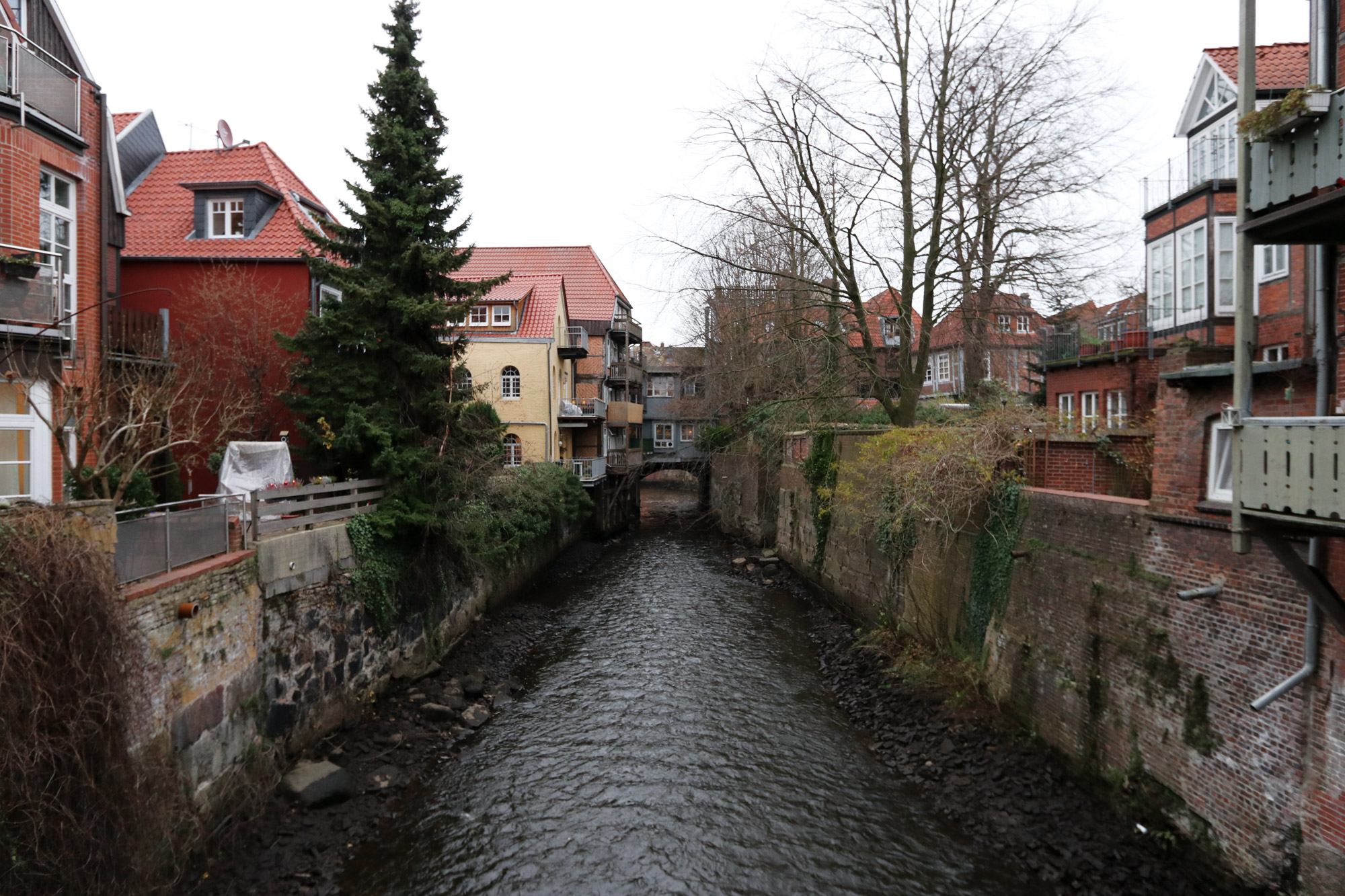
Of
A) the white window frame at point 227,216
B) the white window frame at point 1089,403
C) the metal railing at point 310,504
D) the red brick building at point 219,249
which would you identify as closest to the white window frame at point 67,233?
the red brick building at point 219,249

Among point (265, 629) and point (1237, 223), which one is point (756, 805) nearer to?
point (265, 629)

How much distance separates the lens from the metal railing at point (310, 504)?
1052 cm

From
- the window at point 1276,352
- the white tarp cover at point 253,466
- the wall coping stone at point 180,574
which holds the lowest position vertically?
the wall coping stone at point 180,574

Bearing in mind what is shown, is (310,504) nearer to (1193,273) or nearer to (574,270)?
(1193,273)

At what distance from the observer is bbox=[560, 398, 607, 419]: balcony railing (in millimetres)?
31547

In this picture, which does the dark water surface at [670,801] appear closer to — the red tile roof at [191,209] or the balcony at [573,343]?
the red tile roof at [191,209]

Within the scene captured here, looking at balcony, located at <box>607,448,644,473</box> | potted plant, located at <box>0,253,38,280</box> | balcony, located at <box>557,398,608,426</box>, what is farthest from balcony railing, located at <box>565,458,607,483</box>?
potted plant, located at <box>0,253,38,280</box>

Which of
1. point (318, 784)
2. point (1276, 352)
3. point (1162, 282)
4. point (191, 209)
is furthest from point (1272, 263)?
point (191, 209)

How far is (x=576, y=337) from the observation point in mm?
37094

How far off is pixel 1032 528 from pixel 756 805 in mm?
5578

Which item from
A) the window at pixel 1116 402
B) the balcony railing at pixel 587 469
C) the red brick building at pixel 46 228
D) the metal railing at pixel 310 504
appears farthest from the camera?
the balcony railing at pixel 587 469

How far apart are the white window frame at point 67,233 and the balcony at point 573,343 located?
63.4 ft

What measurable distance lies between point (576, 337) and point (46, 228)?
26.1 meters

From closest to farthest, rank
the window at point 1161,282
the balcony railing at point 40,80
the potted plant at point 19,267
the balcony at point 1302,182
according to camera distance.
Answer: the balcony at point 1302,182 → the potted plant at point 19,267 → the balcony railing at point 40,80 → the window at point 1161,282
